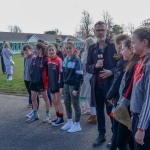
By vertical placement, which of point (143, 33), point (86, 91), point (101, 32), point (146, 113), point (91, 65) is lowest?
point (86, 91)

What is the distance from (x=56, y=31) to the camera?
3711 inches

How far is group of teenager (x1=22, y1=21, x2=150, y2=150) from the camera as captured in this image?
104 inches

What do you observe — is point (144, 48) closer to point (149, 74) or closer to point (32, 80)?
point (149, 74)

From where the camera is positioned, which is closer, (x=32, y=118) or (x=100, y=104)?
(x=100, y=104)

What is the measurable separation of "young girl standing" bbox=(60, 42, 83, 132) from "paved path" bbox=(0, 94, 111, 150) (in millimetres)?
244

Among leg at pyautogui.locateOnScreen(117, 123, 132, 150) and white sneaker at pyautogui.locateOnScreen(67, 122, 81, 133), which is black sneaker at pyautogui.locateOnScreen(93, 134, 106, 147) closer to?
white sneaker at pyautogui.locateOnScreen(67, 122, 81, 133)

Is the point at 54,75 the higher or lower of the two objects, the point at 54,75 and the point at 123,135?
the higher

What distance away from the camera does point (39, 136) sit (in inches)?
209

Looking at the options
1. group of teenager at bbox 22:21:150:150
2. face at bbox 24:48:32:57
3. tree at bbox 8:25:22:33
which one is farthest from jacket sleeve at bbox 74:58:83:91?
tree at bbox 8:25:22:33

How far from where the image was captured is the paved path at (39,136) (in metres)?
4.78

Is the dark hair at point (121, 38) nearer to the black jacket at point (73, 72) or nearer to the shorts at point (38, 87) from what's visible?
the black jacket at point (73, 72)

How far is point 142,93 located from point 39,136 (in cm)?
320

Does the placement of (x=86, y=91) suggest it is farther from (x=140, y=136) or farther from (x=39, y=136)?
(x=140, y=136)

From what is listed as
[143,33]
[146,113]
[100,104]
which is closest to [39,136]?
[100,104]
